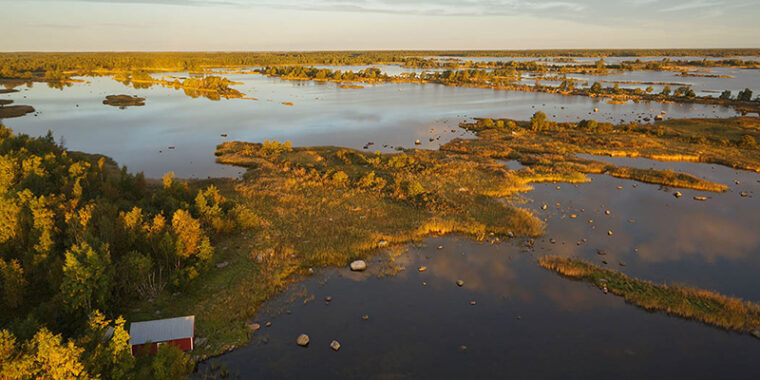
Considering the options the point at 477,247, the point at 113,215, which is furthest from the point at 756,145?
the point at 113,215

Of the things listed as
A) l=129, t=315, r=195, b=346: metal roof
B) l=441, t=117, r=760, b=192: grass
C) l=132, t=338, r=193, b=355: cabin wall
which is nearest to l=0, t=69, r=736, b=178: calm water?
l=441, t=117, r=760, b=192: grass

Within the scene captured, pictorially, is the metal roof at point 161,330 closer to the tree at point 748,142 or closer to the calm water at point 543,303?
the calm water at point 543,303

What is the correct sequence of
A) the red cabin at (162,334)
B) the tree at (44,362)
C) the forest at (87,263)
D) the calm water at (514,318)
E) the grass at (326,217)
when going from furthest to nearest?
1. the grass at (326,217)
2. the calm water at (514,318)
3. the red cabin at (162,334)
4. the forest at (87,263)
5. the tree at (44,362)

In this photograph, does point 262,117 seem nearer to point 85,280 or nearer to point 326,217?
point 326,217

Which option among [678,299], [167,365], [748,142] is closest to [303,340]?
[167,365]

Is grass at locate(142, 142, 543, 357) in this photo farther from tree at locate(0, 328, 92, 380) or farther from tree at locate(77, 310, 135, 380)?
tree at locate(0, 328, 92, 380)

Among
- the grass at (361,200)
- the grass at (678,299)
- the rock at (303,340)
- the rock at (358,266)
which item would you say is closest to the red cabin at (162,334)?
the grass at (361,200)
